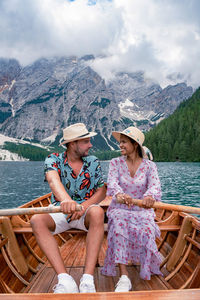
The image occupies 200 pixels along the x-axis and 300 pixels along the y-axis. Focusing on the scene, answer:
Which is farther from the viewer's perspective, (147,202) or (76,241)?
(76,241)

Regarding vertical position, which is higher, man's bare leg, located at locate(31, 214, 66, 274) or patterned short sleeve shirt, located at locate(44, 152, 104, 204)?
patterned short sleeve shirt, located at locate(44, 152, 104, 204)

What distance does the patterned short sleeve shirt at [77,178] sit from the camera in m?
4.28

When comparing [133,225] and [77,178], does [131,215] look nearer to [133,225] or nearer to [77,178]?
[133,225]

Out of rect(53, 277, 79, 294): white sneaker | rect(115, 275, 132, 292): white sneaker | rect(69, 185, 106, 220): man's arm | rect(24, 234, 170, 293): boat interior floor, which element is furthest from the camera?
rect(24, 234, 170, 293): boat interior floor

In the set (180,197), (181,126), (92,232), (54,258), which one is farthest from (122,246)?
(181,126)

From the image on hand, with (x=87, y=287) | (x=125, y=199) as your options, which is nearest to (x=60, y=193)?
(x=125, y=199)

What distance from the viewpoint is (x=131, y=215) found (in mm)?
4031

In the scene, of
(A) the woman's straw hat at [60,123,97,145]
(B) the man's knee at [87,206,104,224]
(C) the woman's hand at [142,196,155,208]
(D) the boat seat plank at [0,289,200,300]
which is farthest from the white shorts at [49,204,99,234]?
(D) the boat seat plank at [0,289,200,300]

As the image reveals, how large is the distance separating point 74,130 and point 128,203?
1393 millimetres

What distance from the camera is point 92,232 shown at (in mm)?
3695

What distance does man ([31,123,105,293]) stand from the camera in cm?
350

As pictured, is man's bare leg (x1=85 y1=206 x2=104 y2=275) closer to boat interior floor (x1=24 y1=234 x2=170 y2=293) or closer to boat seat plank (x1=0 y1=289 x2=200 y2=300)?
boat interior floor (x1=24 y1=234 x2=170 y2=293)

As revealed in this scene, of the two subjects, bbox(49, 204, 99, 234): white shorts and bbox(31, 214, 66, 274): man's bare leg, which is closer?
bbox(31, 214, 66, 274): man's bare leg

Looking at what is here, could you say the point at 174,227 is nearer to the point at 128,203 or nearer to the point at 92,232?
the point at 128,203
